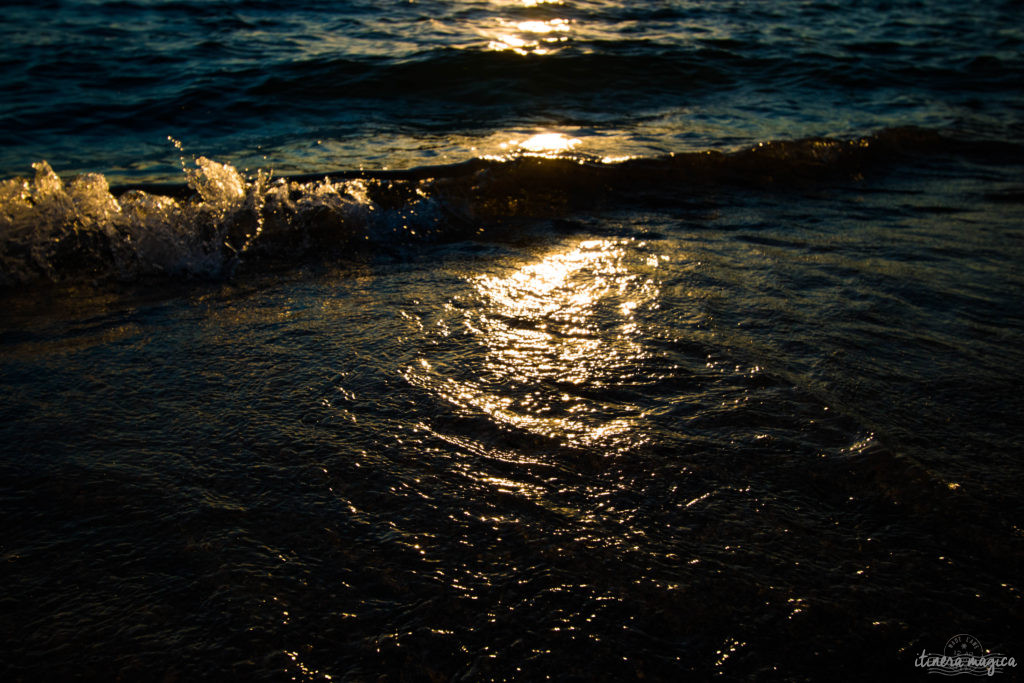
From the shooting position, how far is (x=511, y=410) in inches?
85.5

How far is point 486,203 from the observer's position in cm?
468

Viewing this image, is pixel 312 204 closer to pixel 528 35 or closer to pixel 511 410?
pixel 511 410

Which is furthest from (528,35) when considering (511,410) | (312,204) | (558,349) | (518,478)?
(518,478)

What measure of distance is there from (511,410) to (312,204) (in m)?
2.63

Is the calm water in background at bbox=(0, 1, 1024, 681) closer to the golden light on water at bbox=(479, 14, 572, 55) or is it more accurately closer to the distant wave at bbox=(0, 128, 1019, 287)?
the distant wave at bbox=(0, 128, 1019, 287)

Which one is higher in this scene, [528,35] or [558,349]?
[528,35]

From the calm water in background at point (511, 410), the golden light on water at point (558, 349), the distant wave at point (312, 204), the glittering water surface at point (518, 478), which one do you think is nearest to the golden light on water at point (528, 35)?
the calm water in background at point (511, 410)

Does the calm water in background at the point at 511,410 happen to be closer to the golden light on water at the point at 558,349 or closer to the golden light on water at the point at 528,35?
the golden light on water at the point at 558,349

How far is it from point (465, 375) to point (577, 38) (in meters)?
8.70

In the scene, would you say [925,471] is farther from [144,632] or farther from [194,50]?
[194,50]

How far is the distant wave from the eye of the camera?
366 centimetres

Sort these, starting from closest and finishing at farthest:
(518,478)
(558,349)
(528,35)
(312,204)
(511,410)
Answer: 1. (518,478)
2. (511,410)
3. (558,349)
4. (312,204)
5. (528,35)

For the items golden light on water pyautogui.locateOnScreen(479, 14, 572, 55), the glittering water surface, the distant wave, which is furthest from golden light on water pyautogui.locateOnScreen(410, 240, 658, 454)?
golden light on water pyautogui.locateOnScreen(479, 14, 572, 55)

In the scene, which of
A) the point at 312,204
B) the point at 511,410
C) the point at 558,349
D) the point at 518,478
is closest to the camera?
the point at 518,478
